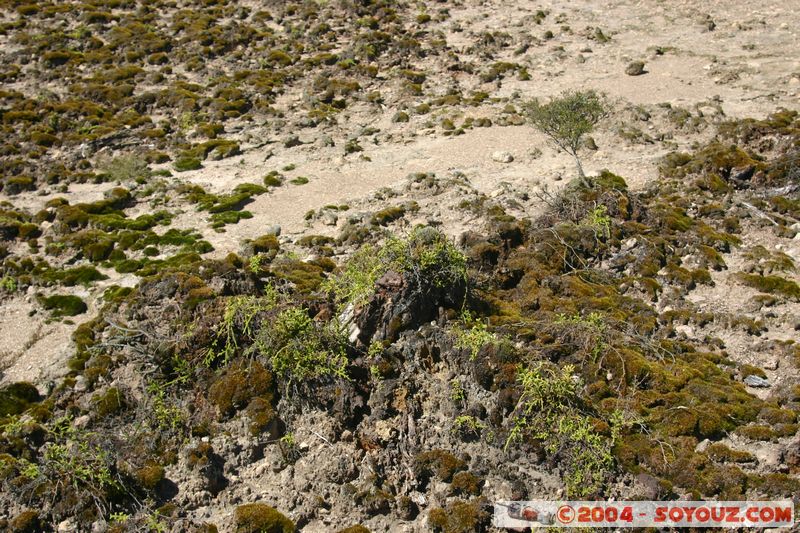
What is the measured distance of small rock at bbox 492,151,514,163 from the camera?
86.9 ft

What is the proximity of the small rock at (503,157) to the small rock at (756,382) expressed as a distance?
13.4 metres

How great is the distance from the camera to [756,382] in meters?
15.1

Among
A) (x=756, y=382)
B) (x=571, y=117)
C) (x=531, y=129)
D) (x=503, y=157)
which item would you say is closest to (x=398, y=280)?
(x=756, y=382)

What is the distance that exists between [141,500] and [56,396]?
171 inches

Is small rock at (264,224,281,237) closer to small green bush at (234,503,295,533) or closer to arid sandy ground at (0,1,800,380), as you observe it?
arid sandy ground at (0,1,800,380)

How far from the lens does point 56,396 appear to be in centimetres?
1593

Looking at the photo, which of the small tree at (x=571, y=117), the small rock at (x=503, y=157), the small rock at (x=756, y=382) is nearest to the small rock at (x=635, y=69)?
the small tree at (x=571, y=117)

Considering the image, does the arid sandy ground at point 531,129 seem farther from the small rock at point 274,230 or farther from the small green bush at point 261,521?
the small green bush at point 261,521

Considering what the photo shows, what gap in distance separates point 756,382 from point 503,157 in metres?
13.8

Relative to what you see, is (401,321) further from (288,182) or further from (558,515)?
(288,182)

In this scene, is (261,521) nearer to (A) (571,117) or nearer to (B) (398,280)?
(B) (398,280)

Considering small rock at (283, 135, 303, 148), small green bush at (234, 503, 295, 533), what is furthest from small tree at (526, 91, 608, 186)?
small green bush at (234, 503, 295, 533)

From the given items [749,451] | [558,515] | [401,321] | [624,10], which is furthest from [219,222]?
[624,10]

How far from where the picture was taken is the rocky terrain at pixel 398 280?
42.8 feet
